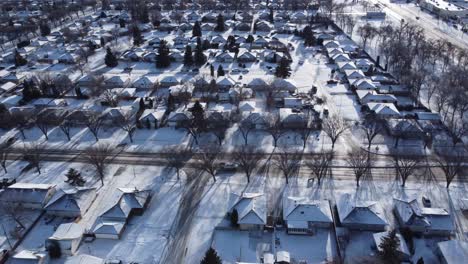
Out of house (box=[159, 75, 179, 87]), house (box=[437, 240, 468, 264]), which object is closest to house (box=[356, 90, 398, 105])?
house (box=[437, 240, 468, 264])

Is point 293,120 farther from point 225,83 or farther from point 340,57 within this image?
point 340,57

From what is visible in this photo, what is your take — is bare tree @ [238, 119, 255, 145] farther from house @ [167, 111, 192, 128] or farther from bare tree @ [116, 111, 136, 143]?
bare tree @ [116, 111, 136, 143]

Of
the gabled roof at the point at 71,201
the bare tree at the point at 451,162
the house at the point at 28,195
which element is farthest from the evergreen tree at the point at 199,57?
the bare tree at the point at 451,162

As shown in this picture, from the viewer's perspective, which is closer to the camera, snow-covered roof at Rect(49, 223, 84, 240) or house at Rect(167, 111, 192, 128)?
snow-covered roof at Rect(49, 223, 84, 240)

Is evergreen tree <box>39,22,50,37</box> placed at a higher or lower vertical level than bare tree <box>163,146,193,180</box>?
higher

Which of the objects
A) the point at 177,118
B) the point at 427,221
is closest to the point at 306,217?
the point at 427,221

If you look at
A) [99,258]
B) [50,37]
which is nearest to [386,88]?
[99,258]

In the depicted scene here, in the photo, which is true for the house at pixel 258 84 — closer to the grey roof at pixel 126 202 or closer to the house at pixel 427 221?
the grey roof at pixel 126 202
